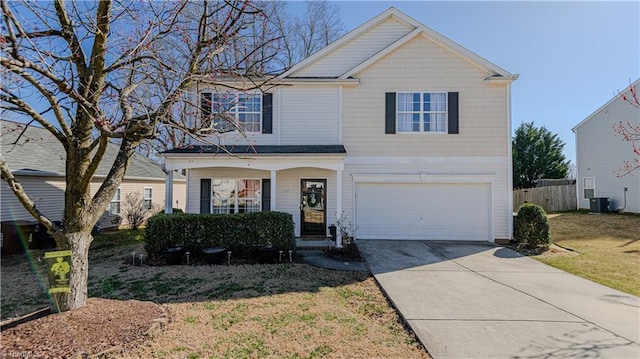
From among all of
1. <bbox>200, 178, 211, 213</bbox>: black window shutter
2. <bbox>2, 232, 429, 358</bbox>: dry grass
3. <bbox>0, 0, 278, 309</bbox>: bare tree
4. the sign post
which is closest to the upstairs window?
<bbox>2, 232, 429, 358</bbox>: dry grass

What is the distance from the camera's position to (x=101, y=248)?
1116 cm

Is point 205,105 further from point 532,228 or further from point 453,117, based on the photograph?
point 532,228

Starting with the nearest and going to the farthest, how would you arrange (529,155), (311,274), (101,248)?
(311,274)
(101,248)
(529,155)

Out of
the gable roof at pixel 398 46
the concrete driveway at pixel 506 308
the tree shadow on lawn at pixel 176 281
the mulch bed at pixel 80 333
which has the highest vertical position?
the gable roof at pixel 398 46

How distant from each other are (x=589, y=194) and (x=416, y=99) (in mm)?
15072

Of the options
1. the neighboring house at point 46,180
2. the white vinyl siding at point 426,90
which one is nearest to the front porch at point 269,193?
the white vinyl siding at point 426,90

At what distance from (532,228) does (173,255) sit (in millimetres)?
11058

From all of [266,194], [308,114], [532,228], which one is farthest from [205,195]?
[532,228]

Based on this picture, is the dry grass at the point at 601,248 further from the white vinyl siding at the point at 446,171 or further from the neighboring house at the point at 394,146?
the neighboring house at the point at 394,146

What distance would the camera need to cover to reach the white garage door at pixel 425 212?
11461 mm

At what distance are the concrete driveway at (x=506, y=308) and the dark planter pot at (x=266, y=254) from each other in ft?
8.53

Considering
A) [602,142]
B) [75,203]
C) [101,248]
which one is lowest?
[101,248]

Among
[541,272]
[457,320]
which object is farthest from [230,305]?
[541,272]

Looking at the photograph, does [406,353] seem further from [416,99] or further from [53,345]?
[416,99]
